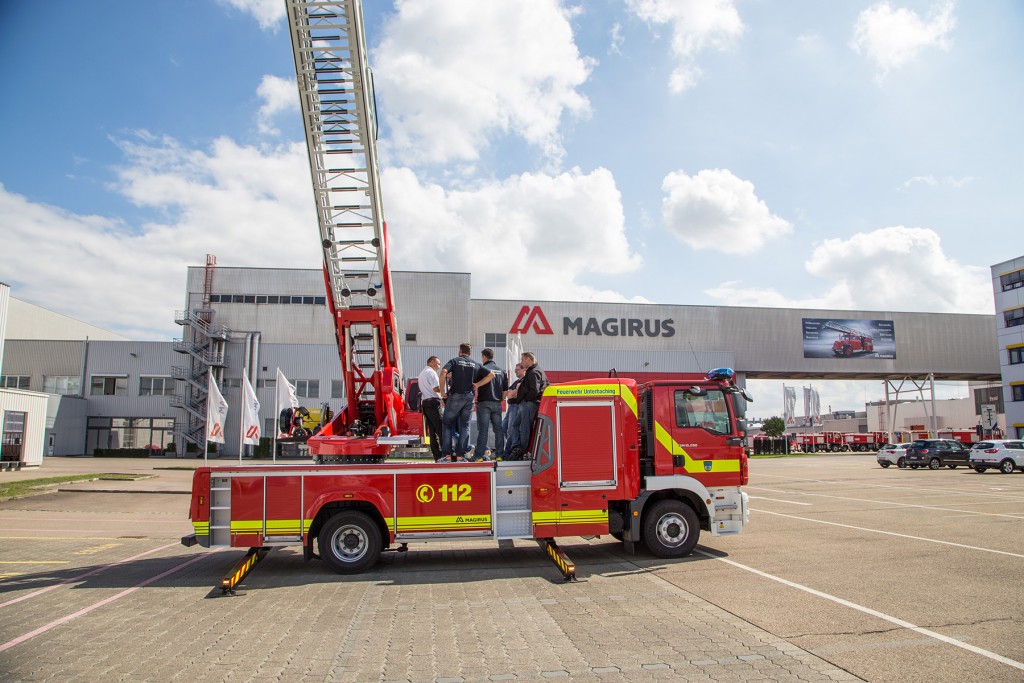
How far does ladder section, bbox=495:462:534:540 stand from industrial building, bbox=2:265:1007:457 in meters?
37.2

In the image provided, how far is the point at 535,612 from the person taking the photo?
21.9 ft

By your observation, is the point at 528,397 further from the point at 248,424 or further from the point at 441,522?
the point at 248,424

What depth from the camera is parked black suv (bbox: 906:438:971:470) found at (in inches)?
1375

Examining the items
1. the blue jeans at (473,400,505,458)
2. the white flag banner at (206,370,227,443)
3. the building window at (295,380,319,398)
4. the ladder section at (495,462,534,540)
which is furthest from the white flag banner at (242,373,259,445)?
the building window at (295,380,319,398)

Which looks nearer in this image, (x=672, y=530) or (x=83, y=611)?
(x=83, y=611)

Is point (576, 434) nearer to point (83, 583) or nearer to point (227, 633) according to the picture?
point (227, 633)

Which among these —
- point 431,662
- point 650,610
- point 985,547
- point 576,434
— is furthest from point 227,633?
point 985,547

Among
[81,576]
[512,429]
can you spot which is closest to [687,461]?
[512,429]

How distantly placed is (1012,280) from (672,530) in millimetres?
53988

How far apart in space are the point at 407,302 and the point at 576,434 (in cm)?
4343

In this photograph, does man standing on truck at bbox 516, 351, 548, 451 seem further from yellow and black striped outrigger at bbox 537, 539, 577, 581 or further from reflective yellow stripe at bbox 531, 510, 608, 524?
yellow and black striped outrigger at bbox 537, 539, 577, 581

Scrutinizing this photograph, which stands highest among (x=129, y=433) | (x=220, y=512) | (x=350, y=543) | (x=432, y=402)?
(x=432, y=402)

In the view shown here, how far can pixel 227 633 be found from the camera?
19.9 feet

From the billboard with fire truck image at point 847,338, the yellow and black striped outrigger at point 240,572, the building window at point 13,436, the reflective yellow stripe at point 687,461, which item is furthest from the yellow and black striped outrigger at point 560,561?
the billboard with fire truck image at point 847,338
